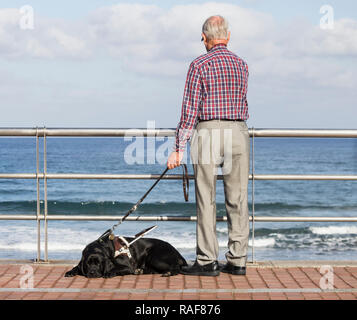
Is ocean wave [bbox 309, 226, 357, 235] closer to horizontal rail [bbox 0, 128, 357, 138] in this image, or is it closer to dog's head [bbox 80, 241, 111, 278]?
horizontal rail [bbox 0, 128, 357, 138]

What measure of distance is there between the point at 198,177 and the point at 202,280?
33.2 inches

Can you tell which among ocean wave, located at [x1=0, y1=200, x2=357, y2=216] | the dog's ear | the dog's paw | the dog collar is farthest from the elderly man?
ocean wave, located at [x1=0, y1=200, x2=357, y2=216]

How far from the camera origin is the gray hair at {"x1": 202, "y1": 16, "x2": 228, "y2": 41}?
15.9 feet

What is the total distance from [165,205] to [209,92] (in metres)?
18.0

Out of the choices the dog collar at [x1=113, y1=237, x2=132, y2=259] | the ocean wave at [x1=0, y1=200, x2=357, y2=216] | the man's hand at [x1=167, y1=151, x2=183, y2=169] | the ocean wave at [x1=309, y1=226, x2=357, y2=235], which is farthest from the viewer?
the ocean wave at [x1=0, y1=200, x2=357, y2=216]

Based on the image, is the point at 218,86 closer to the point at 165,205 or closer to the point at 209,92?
the point at 209,92

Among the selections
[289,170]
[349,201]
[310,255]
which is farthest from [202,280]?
[289,170]

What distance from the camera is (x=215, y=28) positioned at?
486cm

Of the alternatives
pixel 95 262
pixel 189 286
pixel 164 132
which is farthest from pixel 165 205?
pixel 189 286

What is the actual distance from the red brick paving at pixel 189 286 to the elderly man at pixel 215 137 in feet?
0.84

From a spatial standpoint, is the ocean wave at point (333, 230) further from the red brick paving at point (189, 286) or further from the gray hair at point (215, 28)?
the gray hair at point (215, 28)

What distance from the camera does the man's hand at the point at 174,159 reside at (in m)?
4.77
